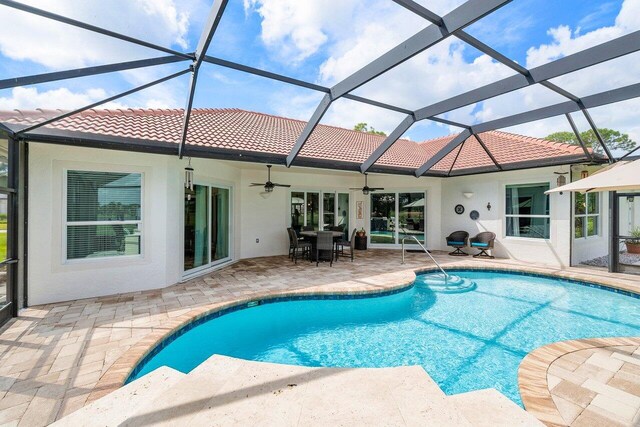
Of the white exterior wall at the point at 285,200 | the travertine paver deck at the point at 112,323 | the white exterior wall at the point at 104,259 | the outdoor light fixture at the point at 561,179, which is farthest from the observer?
the white exterior wall at the point at 285,200

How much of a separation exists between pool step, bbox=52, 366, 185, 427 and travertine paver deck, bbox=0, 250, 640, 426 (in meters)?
0.44

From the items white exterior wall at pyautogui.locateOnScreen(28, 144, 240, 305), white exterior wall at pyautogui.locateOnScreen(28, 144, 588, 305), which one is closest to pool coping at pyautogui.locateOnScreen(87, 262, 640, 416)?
white exterior wall at pyautogui.locateOnScreen(28, 144, 588, 305)

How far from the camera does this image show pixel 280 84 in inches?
213

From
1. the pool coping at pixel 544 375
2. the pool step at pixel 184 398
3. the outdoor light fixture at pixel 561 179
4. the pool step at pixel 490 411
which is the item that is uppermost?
the outdoor light fixture at pixel 561 179

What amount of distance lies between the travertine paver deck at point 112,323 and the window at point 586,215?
74.0 inches

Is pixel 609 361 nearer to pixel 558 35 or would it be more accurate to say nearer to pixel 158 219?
pixel 558 35

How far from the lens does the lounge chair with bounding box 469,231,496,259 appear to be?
10.3 metres

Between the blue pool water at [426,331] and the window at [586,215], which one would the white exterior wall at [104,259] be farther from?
the window at [586,215]

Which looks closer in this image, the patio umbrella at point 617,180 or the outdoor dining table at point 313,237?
the patio umbrella at point 617,180

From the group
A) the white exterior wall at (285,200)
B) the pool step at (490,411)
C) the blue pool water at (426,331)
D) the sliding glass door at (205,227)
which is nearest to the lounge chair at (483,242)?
the white exterior wall at (285,200)

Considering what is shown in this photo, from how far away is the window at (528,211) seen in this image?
9570 millimetres

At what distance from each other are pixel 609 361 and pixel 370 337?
313 centimetres

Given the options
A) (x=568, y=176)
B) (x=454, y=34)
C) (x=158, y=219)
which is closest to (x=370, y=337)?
(x=454, y=34)

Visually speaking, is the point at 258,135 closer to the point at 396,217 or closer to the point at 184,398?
the point at 396,217
